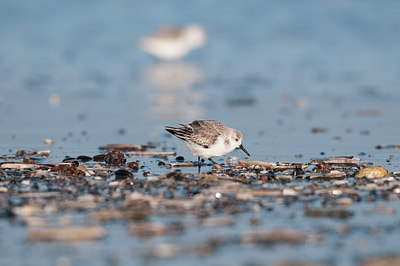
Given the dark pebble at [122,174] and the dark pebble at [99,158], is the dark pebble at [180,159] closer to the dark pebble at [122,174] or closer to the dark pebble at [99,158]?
the dark pebble at [99,158]

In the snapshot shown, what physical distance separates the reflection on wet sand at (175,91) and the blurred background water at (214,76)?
28 mm

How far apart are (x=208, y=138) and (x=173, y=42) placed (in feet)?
41.7

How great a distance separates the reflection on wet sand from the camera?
13.1 metres

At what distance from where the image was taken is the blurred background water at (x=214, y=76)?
11.0 metres

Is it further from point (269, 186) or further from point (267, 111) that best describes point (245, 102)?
point (269, 186)

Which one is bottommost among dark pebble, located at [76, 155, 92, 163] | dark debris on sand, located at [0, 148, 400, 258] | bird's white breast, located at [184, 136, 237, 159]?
dark debris on sand, located at [0, 148, 400, 258]

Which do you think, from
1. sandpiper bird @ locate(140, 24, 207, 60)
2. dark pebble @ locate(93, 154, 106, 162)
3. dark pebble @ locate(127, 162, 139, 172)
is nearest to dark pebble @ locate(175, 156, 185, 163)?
dark pebble @ locate(127, 162, 139, 172)

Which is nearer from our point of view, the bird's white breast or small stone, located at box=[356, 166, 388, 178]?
small stone, located at box=[356, 166, 388, 178]

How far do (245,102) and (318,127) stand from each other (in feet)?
9.41

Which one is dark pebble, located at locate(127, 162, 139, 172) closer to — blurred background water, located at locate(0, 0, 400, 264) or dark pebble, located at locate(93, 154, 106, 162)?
dark pebble, located at locate(93, 154, 106, 162)

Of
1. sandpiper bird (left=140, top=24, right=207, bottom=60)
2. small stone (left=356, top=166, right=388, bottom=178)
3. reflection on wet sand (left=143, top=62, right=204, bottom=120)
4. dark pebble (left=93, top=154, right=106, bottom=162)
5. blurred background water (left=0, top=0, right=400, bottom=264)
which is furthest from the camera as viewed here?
sandpiper bird (left=140, top=24, right=207, bottom=60)

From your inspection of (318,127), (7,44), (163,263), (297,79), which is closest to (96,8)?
(7,44)

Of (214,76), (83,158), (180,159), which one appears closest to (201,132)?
(180,159)

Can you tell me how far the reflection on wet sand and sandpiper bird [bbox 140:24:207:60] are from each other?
42cm
